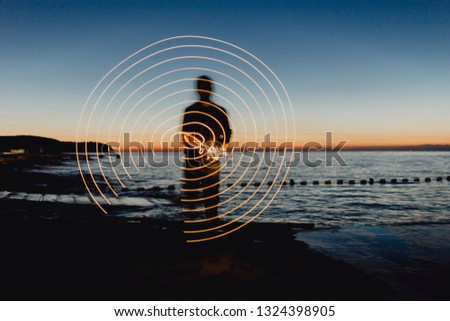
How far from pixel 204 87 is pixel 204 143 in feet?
3.74

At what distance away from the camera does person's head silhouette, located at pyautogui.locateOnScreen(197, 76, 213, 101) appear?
6.52 m

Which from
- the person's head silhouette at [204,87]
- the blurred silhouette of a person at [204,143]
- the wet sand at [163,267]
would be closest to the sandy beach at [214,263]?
the wet sand at [163,267]

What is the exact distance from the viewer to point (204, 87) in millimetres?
6574

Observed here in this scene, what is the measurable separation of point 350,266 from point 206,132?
3.66 meters

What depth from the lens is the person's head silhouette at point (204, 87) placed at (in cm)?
652

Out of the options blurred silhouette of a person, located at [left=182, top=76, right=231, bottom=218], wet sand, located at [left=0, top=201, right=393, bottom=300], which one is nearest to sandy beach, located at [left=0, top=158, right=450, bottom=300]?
wet sand, located at [left=0, top=201, right=393, bottom=300]

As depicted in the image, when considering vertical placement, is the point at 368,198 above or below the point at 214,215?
below

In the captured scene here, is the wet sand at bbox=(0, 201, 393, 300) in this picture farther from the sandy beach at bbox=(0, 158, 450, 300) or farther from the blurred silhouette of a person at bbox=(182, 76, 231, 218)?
the blurred silhouette of a person at bbox=(182, 76, 231, 218)

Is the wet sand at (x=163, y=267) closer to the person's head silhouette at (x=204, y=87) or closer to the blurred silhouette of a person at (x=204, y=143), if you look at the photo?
the blurred silhouette of a person at (x=204, y=143)

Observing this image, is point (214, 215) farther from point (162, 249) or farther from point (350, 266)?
point (350, 266)

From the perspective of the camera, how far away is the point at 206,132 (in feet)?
22.1

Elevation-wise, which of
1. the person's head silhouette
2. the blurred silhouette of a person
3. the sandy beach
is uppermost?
the person's head silhouette

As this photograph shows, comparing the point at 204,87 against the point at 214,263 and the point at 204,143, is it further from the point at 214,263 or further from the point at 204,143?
the point at 214,263
